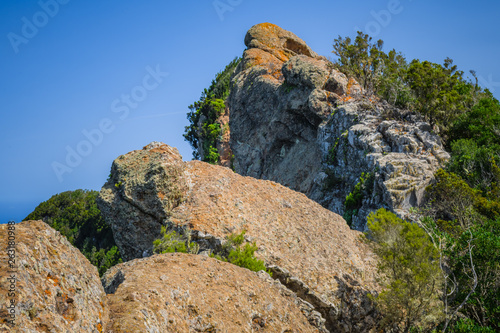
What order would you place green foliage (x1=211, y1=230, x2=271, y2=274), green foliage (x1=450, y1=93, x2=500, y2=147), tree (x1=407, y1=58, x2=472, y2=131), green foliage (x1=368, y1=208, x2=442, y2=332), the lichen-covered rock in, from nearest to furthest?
green foliage (x1=211, y1=230, x2=271, y2=274) → green foliage (x1=368, y1=208, x2=442, y2=332) → the lichen-covered rock → green foliage (x1=450, y1=93, x2=500, y2=147) → tree (x1=407, y1=58, x2=472, y2=131)

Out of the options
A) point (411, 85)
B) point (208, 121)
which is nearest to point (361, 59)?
point (411, 85)

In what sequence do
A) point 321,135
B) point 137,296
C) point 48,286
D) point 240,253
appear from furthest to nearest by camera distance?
point 321,135 < point 240,253 < point 137,296 < point 48,286

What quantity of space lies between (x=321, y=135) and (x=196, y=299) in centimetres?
3800

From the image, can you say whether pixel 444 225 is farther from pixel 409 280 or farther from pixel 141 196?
pixel 141 196

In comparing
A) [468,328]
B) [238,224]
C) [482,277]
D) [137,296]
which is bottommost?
[137,296]

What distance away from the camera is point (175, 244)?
58.3 ft

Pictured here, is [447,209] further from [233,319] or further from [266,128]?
[266,128]

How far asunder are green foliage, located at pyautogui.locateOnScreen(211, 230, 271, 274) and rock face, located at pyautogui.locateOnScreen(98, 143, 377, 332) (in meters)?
0.51

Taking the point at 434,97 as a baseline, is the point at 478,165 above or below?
below

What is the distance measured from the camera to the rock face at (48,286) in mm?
6285

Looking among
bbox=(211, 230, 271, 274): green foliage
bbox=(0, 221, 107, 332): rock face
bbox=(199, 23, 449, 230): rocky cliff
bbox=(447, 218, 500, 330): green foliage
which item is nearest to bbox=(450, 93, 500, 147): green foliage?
bbox=(199, 23, 449, 230): rocky cliff

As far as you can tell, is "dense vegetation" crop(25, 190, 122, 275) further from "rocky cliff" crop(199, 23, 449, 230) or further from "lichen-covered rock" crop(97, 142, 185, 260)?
"lichen-covered rock" crop(97, 142, 185, 260)

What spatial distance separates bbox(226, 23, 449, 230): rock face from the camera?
35.6m

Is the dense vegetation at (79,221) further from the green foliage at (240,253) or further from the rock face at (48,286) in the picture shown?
the rock face at (48,286)
